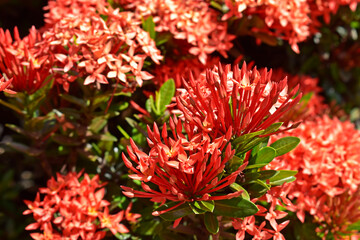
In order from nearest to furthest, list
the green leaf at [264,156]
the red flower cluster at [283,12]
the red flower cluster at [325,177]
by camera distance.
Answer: the green leaf at [264,156] < the red flower cluster at [325,177] < the red flower cluster at [283,12]

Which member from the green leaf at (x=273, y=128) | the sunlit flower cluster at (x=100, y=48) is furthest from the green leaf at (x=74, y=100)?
the green leaf at (x=273, y=128)

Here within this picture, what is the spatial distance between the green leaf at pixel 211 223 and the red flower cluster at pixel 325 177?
1.01 feet

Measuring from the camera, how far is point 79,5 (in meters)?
1.43

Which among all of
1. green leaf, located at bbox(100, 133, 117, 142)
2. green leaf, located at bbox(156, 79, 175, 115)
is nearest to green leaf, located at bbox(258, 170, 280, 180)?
green leaf, located at bbox(156, 79, 175, 115)

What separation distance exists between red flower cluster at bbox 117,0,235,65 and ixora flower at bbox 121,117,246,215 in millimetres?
529

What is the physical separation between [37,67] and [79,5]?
395 mm

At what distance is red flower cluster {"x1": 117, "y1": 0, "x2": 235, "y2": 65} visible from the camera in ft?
4.39

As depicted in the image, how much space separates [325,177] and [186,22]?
2.25 feet

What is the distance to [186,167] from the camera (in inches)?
32.4

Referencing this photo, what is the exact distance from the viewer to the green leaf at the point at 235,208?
2.82ft

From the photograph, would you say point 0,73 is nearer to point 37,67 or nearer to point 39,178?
point 37,67

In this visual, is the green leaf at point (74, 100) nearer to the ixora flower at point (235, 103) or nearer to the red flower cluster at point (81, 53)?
the red flower cluster at point (81, 53)

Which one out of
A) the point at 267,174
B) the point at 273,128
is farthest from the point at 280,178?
the point at 273,128

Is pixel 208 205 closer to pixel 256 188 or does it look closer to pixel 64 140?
pixel 256 188
